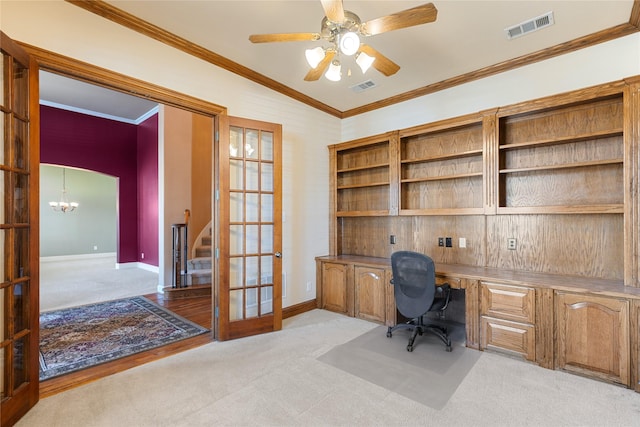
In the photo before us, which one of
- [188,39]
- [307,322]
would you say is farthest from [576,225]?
[188,39]

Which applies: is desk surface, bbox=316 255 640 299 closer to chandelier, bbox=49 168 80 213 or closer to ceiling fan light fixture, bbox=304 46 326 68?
ceiling fan light fixture, bbox=304 46 326 68

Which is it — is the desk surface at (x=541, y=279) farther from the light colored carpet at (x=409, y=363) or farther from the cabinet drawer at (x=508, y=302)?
the light colored carpet at (x=409, y=363)

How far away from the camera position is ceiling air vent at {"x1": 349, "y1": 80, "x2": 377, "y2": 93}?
3.82 m

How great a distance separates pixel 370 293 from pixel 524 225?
1908mm

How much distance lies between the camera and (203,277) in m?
5.34

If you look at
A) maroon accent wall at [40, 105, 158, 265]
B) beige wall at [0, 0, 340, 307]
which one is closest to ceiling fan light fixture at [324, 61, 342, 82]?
beige wall at [0, 0, 340, 307]

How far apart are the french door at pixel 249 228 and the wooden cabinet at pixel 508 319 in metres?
2.22

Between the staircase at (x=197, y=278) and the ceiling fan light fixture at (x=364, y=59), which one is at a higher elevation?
the ceiling fan light fixture at (x=364, y=59)

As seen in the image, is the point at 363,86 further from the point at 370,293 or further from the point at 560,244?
the point at 560,244

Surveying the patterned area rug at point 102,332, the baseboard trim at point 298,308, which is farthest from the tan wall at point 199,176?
the baseboard trim at point 298,308

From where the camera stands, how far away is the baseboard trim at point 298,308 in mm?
3997

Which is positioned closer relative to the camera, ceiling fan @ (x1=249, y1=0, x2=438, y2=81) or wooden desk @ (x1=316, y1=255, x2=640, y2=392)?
ceiling fan @ (x1=249, y1=0, x2=438, y2=81)

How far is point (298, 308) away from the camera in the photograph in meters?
4.16

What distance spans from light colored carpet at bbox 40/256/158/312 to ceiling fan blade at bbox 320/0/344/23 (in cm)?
527
